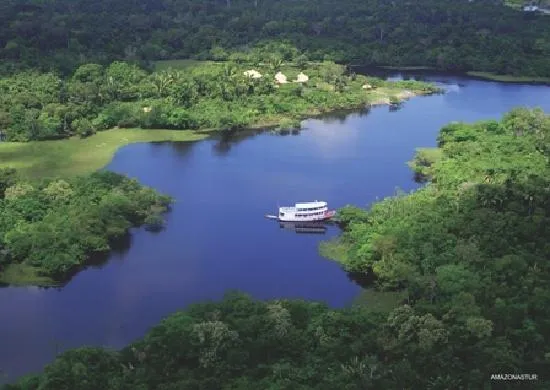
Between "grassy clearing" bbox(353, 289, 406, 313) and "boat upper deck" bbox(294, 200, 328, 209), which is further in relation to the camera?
"boat upper deck" bbox(294, 200, 328, 209)

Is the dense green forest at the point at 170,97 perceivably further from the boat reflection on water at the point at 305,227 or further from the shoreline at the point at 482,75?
the boat reflection on water at the point at 305,227

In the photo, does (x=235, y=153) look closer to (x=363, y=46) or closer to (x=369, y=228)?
(x=369, y=228)

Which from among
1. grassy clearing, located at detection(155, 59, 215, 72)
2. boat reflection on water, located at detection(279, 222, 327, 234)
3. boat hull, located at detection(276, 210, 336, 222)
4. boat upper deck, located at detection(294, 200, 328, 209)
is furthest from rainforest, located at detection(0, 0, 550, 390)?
boat upper deck, located at detection(294, 200, 328, 209)

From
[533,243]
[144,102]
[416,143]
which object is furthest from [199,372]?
[144,102]

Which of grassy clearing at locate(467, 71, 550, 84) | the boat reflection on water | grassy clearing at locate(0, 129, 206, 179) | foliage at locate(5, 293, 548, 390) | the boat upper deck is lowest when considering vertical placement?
grassy clearing at locate(0, 129, 206, 179)

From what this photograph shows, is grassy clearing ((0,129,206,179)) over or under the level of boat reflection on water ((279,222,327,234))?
under

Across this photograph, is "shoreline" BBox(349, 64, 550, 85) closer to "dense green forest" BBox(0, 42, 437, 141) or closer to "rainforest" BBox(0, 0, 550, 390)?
"rainforest" BBox(0, 0, 550, 390)

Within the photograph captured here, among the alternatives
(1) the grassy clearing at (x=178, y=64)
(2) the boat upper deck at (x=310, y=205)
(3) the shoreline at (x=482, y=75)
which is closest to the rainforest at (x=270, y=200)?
(3) the shoreline at (x=482, y=75)
